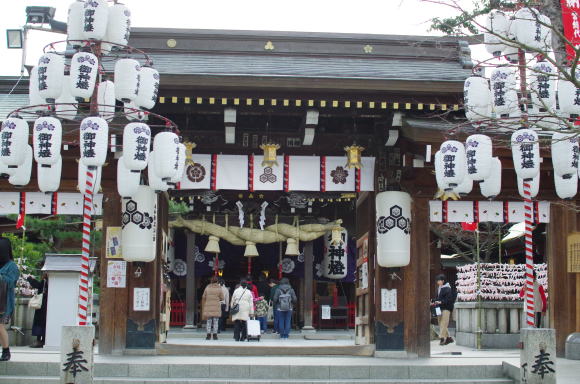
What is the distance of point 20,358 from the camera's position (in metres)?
13.4

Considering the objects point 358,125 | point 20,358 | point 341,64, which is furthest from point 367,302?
point 20,358

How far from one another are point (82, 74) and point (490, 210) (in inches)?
318

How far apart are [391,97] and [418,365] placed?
4.72 m

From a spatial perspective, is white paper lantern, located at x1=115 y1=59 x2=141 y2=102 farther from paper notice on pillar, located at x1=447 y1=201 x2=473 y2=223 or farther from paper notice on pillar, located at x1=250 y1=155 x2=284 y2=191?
paper notice on pillar, located at x1=447 y1=201 x2=473 y2=223

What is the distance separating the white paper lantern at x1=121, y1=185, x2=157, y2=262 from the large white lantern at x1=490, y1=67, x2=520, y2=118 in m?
6.28

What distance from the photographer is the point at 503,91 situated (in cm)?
1241

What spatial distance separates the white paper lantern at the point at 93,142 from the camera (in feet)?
37.7

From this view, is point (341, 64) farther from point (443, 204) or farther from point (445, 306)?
point (445, 306)

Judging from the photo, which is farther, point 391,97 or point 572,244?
point 572,244

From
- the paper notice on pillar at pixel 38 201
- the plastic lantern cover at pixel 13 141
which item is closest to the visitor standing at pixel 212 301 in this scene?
the paper notice on pillar at pixel 38 201

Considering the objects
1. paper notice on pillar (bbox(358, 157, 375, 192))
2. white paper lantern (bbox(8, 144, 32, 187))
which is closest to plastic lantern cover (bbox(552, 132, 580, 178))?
paper notice on pillar (bbox(358, 157, 375, 192))

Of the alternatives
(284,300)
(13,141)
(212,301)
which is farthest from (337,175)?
(284,300)

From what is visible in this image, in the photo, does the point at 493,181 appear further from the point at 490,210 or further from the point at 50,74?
the point at 50,74

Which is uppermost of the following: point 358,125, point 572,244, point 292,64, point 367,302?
point 292,64
